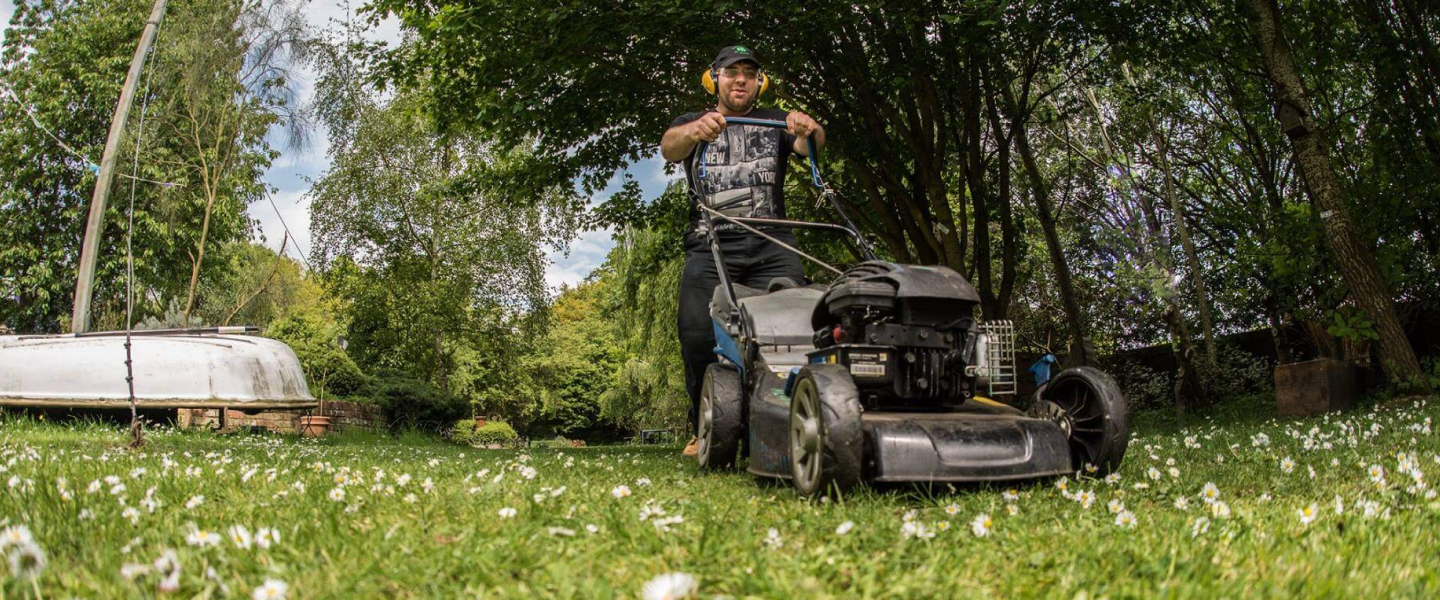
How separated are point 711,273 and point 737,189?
0.48 m

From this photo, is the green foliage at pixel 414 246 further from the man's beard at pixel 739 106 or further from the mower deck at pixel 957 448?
the mower deck at pixel 957 448

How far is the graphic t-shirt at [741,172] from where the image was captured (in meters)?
5.66

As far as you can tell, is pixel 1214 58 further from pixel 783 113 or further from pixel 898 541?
pixel 898 541

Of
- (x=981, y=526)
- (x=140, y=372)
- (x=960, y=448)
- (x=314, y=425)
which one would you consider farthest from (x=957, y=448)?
(x=314, y=425)

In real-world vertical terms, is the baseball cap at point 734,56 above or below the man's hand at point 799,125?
above

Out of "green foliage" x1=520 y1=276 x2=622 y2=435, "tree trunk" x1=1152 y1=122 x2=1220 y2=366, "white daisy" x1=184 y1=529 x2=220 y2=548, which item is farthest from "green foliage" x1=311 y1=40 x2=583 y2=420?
"white daisy" x1=184 y1=529 x2=220 y2=548

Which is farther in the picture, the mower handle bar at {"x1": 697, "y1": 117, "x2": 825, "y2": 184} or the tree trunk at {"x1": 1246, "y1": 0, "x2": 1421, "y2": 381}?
the tree trunk at {"x1": 1246, "y1": 0, "x2": 1421, "y2": 381}

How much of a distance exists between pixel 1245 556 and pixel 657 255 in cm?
1462

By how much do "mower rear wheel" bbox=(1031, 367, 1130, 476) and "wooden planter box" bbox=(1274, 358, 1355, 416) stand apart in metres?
6.64

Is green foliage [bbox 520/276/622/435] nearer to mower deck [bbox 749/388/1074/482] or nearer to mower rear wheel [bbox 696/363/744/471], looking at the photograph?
mower rear wheel [bbox 696/363/744/471]

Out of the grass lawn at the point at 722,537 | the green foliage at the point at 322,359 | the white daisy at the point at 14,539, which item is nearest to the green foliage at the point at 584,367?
the green foliage at the point at 322,359

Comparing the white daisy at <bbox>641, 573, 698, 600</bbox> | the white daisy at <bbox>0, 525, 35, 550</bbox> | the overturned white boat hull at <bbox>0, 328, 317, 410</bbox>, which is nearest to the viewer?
the white daisy at <bbox>641, 573, 698, 600</bbox>

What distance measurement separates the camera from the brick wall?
1583cm

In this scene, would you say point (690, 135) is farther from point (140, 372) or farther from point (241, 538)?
point (140, 372)
